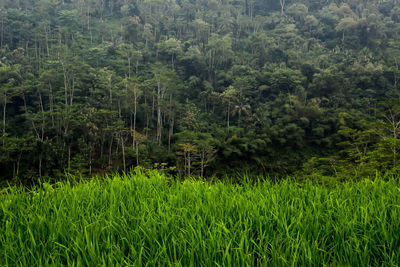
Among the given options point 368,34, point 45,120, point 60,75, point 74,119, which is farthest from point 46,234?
point 368,34

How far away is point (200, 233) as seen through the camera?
31.0 inches

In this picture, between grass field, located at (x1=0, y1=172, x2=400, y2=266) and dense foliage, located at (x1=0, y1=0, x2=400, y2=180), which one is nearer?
grass field, located at (x1=0, y1=172, x2=400, y2=266)

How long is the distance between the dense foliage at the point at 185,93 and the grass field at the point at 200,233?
1243 cm

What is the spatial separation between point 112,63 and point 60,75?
8.46 meters

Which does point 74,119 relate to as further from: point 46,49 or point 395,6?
point 395,6

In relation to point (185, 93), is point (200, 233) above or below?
above

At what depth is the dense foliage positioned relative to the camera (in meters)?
18.8

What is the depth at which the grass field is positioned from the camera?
717 millimetres

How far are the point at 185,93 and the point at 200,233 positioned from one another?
2778cm

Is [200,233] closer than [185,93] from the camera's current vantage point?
Yes

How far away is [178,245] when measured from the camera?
76 cm

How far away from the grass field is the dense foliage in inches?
489

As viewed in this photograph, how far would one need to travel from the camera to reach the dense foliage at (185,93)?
61.5 feet

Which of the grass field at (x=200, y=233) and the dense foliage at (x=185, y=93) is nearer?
the grass field at (x=200, y=233)
